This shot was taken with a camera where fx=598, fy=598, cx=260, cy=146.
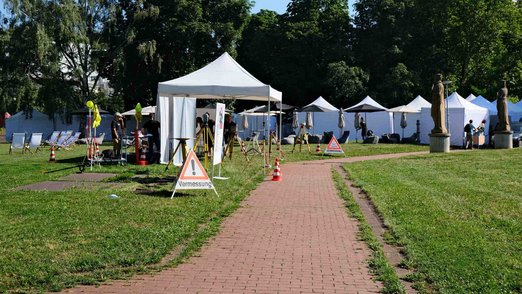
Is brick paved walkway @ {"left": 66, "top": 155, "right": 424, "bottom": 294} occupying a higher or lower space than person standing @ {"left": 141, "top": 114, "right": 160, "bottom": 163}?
lower

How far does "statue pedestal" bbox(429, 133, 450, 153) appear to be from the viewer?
1017 inches

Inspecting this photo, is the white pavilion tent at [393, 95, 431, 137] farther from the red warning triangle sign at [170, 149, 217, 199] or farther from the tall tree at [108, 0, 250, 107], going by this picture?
the red warning triangle sign at [170, 149, 217, 199]

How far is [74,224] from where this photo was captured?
8.79 metres

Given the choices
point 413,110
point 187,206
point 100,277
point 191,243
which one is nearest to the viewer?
point 100,277

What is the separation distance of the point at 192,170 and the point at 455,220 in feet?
16.6

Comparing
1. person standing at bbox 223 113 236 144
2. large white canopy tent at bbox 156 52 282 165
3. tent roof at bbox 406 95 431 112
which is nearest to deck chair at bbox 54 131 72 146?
person standing at bbox 223 113 236 144

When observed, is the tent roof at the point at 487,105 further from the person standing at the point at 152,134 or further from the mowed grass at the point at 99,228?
the mowed grass at the point at 99,228

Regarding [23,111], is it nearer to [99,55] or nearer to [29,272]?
[99,55]

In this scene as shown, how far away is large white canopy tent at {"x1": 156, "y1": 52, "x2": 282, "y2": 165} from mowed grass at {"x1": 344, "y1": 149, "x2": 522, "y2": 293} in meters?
3.86

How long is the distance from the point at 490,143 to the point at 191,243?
28.3 meters

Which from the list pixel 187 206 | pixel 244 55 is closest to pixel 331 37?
pixel 244 55

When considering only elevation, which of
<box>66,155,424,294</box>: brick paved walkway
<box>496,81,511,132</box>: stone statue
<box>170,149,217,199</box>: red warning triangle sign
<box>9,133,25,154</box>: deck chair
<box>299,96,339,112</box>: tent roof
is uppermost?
<box>299,96,339,112</box>: tent roof

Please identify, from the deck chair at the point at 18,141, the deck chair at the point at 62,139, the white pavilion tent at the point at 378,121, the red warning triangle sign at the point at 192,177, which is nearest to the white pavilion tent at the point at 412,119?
the white pavilion tent at the point at 378,121

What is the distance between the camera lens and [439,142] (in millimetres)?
26000
